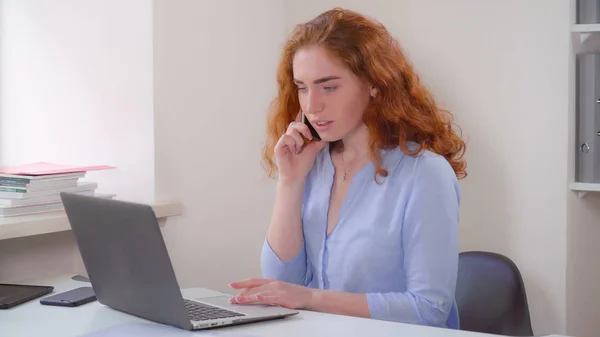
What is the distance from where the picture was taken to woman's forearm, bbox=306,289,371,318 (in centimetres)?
169

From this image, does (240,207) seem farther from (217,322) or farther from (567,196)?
(217,322)

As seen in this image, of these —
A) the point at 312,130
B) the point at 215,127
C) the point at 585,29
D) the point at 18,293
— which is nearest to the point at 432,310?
the point at 312,130

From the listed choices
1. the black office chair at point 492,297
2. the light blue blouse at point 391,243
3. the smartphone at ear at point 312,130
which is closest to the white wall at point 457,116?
the black office chair at point 492,297

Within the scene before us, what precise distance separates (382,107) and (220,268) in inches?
43.1

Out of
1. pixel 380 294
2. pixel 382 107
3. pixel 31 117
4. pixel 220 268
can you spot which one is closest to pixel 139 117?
pixel 31 117

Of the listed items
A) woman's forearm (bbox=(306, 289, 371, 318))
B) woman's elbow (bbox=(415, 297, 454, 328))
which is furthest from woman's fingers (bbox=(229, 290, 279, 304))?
woman's elbow (bbox=(415, 297, 454, 328))

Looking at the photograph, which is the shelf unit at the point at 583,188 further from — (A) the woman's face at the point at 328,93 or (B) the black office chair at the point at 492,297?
(A) the woman's face at the point at 328,93

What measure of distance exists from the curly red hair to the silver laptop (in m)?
0.55

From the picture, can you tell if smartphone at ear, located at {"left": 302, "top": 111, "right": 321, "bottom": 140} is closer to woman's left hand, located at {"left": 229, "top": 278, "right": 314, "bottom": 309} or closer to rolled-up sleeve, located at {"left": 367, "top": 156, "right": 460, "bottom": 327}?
rolled-up sleeve, located at {"left": 367, "top": 156, "right": 460, "bottom": 327}

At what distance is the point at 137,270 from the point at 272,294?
0.96 feet

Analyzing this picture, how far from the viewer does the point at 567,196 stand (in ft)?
7.88

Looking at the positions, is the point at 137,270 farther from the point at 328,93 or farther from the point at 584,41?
the point at 584,41

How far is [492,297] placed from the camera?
6.83 ft

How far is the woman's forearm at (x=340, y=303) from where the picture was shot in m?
1.69
